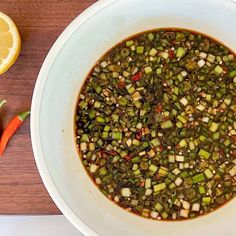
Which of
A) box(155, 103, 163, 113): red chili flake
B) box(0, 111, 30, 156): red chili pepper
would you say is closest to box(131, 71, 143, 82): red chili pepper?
box(155, 103, 163, 113): red chili flake

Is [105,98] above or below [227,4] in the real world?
below

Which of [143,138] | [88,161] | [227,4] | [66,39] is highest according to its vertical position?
[227,4]

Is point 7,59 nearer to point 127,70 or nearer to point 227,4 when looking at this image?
point 127,70

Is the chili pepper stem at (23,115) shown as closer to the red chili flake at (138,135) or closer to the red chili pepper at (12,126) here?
the red chili pepper at (12,126)

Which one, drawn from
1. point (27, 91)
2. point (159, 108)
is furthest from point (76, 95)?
point (159, 108)

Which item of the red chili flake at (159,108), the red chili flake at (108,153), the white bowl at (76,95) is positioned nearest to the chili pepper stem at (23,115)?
the white bowl at (76,95)

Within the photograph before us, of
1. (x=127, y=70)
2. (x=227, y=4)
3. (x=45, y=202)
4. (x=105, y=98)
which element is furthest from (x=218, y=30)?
(x=45, y=202)

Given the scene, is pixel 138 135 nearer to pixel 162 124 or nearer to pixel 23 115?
pixel 162 124
